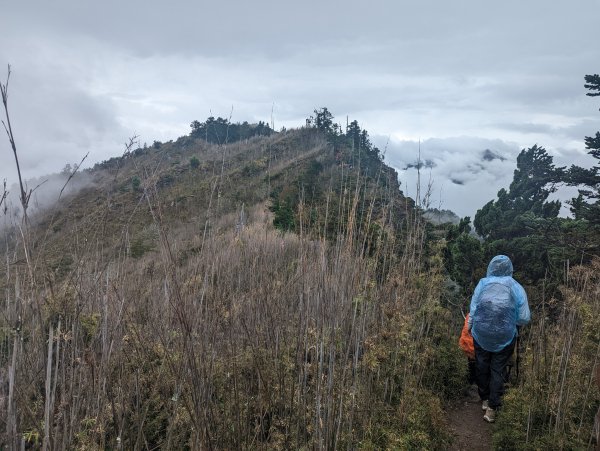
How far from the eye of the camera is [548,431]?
9.17 feet

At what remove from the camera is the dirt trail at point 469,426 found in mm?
3412

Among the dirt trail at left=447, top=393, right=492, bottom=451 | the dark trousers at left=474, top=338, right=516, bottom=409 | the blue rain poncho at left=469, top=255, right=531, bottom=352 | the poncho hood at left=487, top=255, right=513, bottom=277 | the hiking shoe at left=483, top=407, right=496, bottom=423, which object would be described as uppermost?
the poncho hood at left=487, top=255, right=513, bottom=277

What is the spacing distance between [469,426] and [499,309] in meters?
1.24

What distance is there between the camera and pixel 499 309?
3457 mm

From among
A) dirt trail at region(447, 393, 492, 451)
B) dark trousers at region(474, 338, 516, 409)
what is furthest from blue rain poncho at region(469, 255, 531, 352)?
dirt trail at region(447, 393, 492, 451)

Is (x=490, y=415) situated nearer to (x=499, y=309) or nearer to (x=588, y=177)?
(x=499, y=309)

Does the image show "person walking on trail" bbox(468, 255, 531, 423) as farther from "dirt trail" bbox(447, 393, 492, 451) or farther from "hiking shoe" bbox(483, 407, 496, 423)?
"dirt trail" bbox(447, 393, 492, 451)

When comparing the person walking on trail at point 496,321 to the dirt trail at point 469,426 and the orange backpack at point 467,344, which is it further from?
the orange backpack at point 467,344

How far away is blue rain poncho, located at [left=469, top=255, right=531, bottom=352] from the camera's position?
11.4ft

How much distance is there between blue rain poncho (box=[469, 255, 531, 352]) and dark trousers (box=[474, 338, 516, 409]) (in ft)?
0.33

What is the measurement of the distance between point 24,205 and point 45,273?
1.31ft

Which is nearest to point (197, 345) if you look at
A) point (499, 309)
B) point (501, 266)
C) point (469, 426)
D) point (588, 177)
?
point (499, 309)

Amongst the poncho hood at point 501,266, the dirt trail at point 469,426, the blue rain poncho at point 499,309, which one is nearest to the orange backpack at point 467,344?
the blue rain poncho at point 499,309

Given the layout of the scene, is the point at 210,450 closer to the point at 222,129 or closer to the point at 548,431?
the point at 548,431
